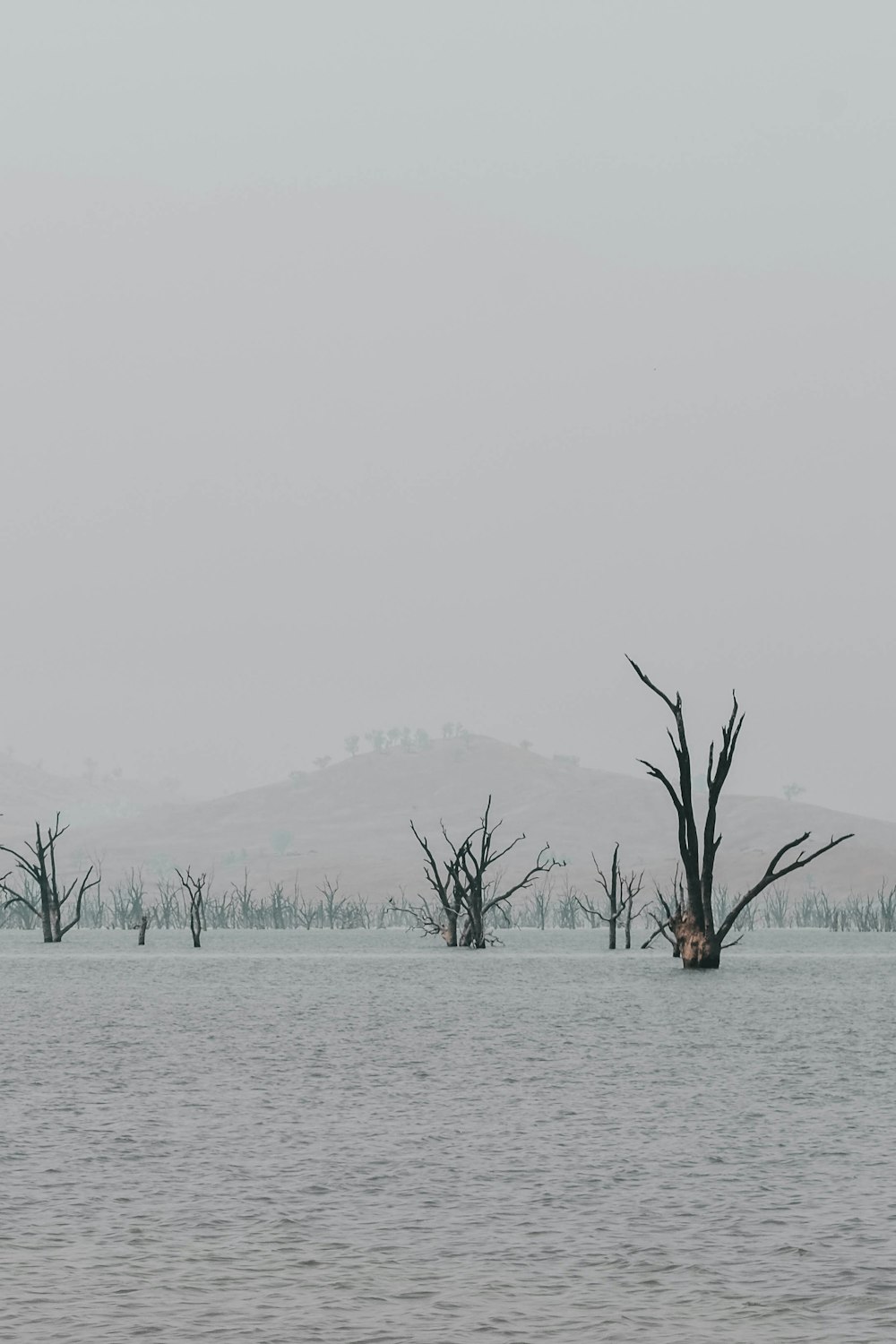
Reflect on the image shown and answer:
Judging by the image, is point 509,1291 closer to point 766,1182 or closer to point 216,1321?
point 216,1321

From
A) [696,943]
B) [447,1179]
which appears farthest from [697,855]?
[447,1179]

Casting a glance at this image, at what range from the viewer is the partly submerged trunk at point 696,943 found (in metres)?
66.4

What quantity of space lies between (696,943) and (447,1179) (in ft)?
162

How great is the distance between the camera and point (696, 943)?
6694 centimetres

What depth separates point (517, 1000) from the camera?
5038 centimetres

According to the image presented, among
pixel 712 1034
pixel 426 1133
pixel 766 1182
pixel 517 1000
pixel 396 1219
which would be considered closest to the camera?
pixel 396 1219

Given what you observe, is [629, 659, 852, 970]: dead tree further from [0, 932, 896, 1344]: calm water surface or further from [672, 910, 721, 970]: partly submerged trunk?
[0, 932, 896, 1344]: calm water surface

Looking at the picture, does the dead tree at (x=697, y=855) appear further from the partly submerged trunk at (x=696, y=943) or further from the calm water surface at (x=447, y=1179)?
the calm water surface at (x=447, y=1179)

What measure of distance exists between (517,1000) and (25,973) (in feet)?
83.7

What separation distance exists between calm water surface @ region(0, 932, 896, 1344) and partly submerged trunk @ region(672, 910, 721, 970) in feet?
76.4

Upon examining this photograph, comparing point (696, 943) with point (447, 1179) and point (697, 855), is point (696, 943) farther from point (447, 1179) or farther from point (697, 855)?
point (447, 1179)

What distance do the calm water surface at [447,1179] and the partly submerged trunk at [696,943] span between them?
23.3m

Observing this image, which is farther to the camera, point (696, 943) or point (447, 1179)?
point (696, 943)

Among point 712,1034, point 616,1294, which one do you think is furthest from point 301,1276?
point 712,1034
